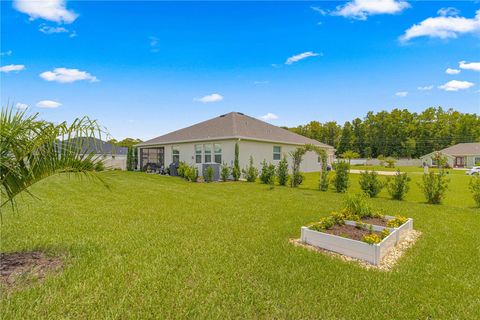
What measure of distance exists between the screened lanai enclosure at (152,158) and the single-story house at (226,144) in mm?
93

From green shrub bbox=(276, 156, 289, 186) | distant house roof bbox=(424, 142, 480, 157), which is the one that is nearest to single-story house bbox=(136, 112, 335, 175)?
green shrub bbox=(276, 156, 289, 186)

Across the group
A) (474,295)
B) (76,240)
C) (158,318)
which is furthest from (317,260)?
(76,240)

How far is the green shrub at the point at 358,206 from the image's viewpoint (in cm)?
625

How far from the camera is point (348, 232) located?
205 inches

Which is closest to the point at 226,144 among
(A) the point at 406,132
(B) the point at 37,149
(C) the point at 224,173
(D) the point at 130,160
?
(C) the point at 224,173

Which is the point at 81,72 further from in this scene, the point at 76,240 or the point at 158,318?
the point at 158,318

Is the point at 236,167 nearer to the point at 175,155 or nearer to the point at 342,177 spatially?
the point at 342,177

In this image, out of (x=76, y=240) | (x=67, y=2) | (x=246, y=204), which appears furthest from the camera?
(x=246, y=204)

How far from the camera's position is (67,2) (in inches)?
303

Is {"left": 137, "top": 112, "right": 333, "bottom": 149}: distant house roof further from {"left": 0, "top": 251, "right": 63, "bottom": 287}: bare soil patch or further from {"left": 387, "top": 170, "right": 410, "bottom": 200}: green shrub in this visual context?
{"left": 0, "top": 251, "right": 63, "bottom": 287}: bare soil patch

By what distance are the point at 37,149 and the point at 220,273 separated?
2861mm

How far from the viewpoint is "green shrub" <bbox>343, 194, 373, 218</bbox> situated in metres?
6.25

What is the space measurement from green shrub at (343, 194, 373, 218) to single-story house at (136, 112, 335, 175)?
11190 mm

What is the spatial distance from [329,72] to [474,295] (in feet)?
53.9
